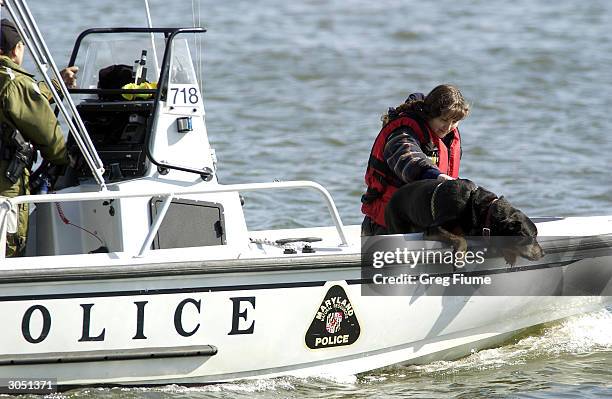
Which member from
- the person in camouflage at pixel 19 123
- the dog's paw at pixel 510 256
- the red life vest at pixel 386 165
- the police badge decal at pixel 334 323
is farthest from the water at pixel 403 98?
the person in camouflage at pixel 19 123

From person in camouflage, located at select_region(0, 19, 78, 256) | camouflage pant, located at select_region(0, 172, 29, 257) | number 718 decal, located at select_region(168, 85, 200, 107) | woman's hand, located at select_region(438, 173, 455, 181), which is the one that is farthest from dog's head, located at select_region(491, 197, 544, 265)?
camouflage pant, located at select_region(0, 172, 29, 257)

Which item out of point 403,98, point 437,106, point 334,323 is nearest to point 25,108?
point 334,323

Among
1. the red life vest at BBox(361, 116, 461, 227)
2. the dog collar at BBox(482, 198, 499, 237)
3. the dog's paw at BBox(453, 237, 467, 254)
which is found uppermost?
the red life vest at BBox(361, 116, 461, 227)

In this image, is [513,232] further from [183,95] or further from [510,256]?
[183,95]

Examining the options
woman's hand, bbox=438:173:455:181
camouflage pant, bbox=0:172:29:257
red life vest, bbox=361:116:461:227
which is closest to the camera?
camouflage pant, bbox=0:172:29:257

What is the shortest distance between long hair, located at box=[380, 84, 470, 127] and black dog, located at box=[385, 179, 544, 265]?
0.49 metres

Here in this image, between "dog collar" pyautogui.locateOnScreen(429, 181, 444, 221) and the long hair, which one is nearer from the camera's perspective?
"dog collar" pyautogui.locateOnScreen(429, 181, 444, 221)

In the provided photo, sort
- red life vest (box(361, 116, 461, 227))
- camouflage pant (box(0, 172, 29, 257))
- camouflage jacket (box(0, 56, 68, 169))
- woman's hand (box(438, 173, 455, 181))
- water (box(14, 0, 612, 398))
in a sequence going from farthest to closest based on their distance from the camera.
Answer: water (box(14, 0, 612, 398)) → red life vest (box(361, 116, 461, 227)) → woman's hand (box(438, 173, 455, 181)) → camouflage pant (box(0, 172, 29, 257)) → camouflage jacket (box(0, 56, 68, 169))

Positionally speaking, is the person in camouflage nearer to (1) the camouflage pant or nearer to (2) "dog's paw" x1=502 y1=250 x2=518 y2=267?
(1) the camouflage pant

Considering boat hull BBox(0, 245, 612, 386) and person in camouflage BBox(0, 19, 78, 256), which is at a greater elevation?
person in camouflage BBox(0, 19, 78, 256)

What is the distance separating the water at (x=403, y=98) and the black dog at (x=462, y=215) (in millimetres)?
880

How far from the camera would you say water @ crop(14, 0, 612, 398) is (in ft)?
23.1

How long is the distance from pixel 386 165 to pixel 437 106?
0.49 m

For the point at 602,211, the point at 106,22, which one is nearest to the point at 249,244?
the point at 602,211
